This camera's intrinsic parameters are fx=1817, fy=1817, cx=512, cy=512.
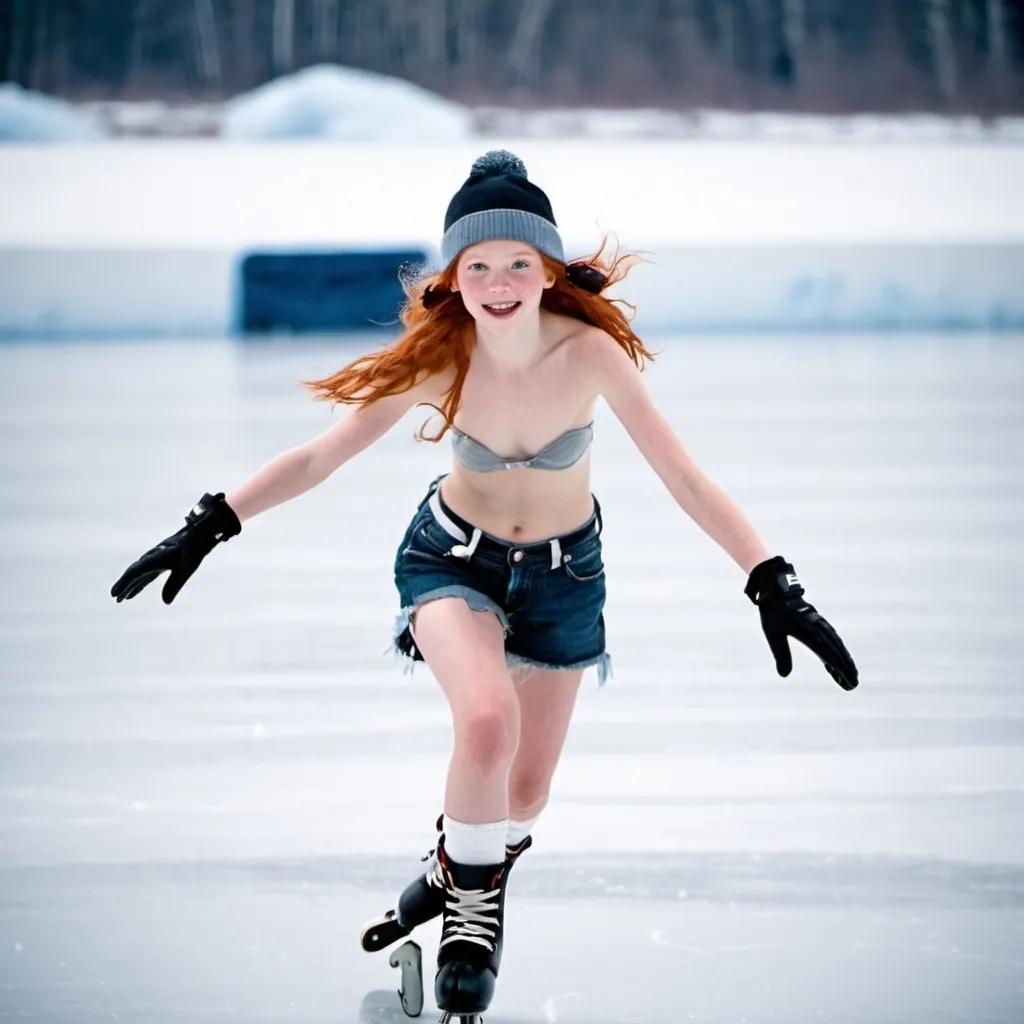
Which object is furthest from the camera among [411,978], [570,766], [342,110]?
[342,110]

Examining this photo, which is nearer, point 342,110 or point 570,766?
point 570,766

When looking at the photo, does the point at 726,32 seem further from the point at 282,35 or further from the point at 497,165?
the point at 497,165

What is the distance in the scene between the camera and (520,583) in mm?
2357

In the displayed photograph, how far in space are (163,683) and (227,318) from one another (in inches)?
255

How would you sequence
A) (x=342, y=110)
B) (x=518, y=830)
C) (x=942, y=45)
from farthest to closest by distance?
(x=342, y=110) → (x=942, y=45) → (x=518, y=830)

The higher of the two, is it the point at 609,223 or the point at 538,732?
the point at 609,223

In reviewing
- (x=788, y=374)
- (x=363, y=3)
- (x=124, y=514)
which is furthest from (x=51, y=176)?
(x=124, y=514)

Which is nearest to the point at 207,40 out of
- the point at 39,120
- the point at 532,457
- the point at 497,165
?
the point at 39,120

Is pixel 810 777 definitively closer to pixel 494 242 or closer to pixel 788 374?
pixel 494 242

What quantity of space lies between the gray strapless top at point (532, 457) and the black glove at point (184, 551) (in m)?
0.31

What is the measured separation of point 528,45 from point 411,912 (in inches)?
387

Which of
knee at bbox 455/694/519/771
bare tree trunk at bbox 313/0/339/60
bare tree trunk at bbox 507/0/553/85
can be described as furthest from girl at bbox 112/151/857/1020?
bare tree trunk at bbox 313/0/339/60

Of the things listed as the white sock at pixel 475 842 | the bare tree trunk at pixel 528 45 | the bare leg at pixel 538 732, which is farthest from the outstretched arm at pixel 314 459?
the bare tree trunk at pixel 528 45

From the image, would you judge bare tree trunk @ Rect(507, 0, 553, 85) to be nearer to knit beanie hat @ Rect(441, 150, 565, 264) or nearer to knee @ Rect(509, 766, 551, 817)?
knit beanie hat @ Rect(441, 150, 565, 264)
